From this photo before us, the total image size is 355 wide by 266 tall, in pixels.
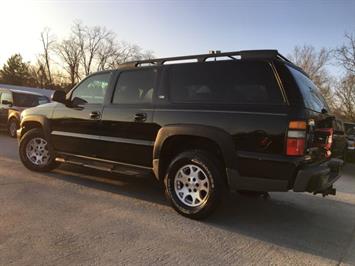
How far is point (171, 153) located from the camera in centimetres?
531

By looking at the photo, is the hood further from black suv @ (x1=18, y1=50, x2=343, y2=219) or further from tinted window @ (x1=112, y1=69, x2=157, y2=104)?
tinted window @ (x1=112, y1=69, x2=157, y2=104)

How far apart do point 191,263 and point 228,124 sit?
5.62ft

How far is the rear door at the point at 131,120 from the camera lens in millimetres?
5402

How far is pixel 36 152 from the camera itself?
23.5ft

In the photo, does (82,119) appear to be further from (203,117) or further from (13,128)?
(13,128)

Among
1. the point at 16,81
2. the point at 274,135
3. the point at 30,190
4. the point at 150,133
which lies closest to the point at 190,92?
the point at 150,133

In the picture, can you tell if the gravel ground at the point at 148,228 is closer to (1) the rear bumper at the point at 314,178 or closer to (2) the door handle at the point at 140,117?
(1) the rear bumper at the point at 314,178

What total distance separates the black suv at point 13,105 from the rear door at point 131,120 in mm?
9017

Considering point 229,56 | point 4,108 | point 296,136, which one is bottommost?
point 4,108

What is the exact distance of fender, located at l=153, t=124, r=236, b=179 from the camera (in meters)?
4.57

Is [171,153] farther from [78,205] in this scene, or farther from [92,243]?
[92,243]

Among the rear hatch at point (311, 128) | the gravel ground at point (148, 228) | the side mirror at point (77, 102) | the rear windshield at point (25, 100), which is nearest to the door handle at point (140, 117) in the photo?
the gravel ground at point (148, 228)

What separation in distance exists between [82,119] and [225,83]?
260 centimetres

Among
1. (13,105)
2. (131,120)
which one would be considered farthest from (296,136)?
(13,105)
